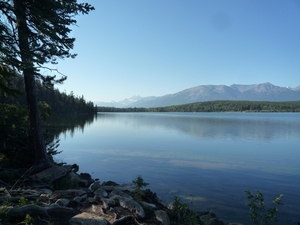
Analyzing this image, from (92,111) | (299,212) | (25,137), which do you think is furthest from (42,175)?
(92,111)

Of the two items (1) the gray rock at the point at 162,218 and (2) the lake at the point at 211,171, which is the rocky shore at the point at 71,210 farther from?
(2) the lake at the point at 211,171

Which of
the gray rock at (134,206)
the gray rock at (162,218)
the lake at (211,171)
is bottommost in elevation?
the lake at (211,171)

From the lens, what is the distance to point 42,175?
31.7 feet

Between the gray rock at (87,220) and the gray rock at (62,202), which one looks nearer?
the gray rock at (87,220)

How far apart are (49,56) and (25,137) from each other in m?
4.41

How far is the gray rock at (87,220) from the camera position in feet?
17.9

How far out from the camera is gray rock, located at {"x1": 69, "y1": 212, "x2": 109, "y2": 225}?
546 centimetres

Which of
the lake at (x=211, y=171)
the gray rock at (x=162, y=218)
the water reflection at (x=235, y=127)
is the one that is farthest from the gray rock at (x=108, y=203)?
the water reflection at (x=235, y=127)

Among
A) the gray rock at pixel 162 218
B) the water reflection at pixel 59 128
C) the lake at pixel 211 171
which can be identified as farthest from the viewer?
the water reflection at pixel 59 128

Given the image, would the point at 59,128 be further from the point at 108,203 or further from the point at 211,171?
the point at 108,203

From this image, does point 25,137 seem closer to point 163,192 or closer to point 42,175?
point 42,175

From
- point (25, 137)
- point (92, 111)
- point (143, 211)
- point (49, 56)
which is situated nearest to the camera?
point (143, 211)

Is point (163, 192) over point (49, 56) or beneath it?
beneath

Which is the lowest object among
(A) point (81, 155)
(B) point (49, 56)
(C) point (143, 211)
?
(A) point (81, 155)
